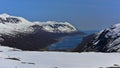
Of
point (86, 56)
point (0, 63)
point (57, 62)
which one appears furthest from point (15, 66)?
point (86, 56)

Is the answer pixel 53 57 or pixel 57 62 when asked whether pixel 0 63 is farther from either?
pixel 53 57

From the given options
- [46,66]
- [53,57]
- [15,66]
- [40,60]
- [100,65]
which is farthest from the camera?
[53,57]

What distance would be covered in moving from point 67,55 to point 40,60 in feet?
18.8

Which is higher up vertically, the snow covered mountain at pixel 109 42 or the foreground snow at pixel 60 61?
the snow covered mountain at pixel 109 42

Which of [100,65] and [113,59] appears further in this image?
[113,59]

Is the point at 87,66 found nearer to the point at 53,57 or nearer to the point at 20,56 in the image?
the point at 53,57

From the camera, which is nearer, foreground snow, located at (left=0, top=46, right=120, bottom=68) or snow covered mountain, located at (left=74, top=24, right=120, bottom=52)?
foreground snow, located at (left=0, top=46, right=120, bottom=68)

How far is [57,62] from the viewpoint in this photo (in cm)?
3759

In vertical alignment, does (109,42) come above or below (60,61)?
above

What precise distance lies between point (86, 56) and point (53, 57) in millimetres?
3912

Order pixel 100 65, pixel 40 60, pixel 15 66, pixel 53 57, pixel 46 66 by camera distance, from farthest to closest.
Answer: pixel 53 57, pixel 40 60, pixel 100 65, pixel 46 66, pixel 15 66

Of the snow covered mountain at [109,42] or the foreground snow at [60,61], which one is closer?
the foreground snow at [60,61]

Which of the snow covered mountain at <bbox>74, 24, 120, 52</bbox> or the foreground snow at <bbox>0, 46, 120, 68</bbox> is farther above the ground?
the snow covered mountain at <bbox>74, 24, 120, 52</bbox>

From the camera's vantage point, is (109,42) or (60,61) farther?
(109,42)
